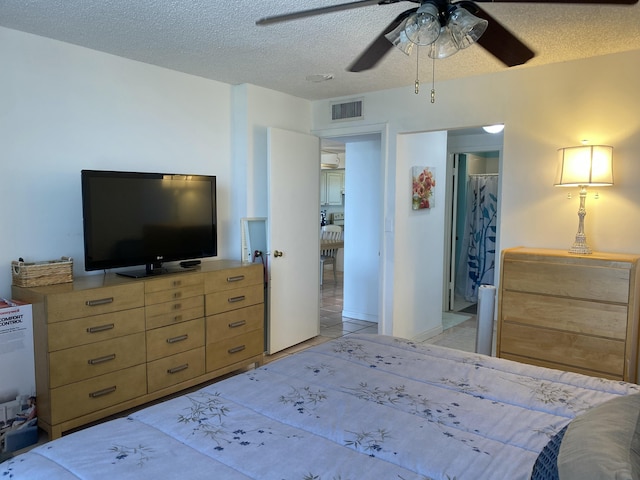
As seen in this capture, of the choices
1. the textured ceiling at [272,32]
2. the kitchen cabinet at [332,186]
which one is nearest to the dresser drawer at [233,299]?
the textured ceiling at [272,32]

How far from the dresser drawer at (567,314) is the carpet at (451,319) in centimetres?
206

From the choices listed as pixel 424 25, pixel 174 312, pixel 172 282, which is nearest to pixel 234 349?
pixel 174 312

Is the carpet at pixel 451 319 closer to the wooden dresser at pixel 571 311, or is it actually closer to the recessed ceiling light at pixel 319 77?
the wooden dresser at pixel 571 311

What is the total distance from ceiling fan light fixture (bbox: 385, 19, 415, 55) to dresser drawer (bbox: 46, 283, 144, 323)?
6.87 ft

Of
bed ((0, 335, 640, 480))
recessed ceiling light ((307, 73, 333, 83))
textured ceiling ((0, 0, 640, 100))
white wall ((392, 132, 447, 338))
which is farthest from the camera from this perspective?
white wall ((392, 132, 447, 338))

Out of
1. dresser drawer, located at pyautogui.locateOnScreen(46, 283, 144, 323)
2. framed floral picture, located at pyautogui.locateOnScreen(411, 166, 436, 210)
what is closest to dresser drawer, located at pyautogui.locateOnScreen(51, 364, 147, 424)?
dresser drawer, located at pyautogui.locateOnScreen(46, 283, 144, 323)

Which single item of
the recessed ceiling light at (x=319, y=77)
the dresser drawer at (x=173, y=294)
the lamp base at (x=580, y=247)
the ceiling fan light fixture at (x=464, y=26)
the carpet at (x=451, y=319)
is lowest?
the carpet at (x=451, y=319)

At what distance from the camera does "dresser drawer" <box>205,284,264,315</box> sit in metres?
3.36

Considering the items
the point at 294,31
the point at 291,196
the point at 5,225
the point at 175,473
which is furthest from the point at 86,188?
the point at 175,473

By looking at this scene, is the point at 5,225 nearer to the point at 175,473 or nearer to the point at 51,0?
the point at 51,0

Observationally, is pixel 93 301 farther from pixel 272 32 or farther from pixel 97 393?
pixel 272 32

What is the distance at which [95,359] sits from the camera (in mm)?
2676

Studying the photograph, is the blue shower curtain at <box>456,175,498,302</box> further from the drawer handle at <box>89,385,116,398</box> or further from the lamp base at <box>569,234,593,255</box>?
the drawer handle at <box>89,385,116,398</box>

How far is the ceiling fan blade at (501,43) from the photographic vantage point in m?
1.82
